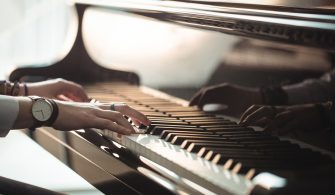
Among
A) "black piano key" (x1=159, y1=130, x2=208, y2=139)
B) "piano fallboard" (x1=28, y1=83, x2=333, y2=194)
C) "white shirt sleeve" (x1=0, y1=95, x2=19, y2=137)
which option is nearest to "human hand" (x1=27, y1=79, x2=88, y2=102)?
"piano fallboard" (x1=28, y1=83, x2=333, y2=194)

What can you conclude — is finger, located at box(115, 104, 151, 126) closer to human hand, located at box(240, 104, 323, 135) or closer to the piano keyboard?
the piano keyboard

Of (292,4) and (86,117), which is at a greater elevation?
(292,4)

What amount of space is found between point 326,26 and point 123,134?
54 centimetres

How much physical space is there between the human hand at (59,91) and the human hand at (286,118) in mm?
626

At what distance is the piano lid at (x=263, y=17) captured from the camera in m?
1.06

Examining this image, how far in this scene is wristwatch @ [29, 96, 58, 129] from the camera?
1397mm

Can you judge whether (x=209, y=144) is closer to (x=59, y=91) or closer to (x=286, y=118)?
(x=286, y=118)

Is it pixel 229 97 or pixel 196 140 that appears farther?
pixel 229 97

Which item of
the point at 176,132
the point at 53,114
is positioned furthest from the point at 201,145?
the point at 53,114

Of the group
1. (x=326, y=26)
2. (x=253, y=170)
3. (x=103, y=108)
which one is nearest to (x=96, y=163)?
(x=103, y=108)

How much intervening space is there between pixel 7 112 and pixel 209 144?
0.47 meters

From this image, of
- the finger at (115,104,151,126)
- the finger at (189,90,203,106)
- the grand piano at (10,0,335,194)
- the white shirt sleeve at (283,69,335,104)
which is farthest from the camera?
the finger at (189,90,203,106)

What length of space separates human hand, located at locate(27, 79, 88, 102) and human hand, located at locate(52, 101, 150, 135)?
1.33 feet

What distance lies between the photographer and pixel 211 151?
45.5 inches
